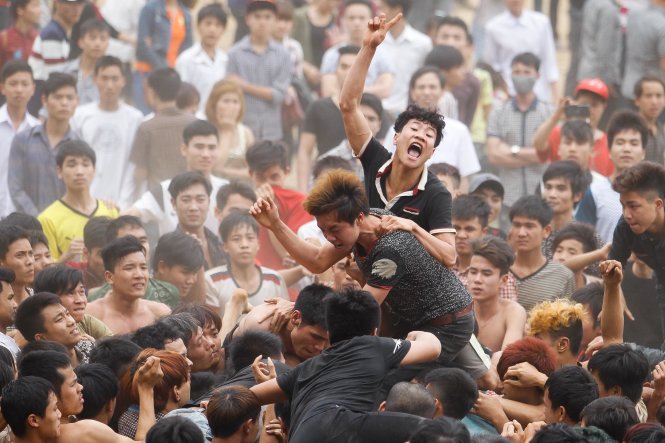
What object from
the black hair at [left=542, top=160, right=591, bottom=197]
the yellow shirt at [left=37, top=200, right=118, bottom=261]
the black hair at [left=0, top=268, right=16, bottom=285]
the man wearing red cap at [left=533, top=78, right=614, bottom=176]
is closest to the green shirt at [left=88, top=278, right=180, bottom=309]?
the yellow shirt at [left=37, top=200, right=118, bottom=261]

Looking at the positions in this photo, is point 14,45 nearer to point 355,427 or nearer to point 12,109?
point 12,109

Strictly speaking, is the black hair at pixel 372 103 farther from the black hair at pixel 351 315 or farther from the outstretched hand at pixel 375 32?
the black hair at pixel 351 315

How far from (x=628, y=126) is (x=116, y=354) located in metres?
5.82

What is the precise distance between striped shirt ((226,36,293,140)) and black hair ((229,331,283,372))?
641cm

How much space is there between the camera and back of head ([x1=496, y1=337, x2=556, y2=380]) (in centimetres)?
730

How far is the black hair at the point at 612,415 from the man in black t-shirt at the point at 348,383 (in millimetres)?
806

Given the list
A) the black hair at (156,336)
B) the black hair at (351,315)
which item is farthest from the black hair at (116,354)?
the black hair at (351,315)

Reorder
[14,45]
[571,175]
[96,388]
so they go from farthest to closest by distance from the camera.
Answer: [14,45], [571,175], [96,388]

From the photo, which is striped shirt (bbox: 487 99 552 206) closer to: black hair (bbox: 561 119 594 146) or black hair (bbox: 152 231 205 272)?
black hair (bbox: 561 119 594 146)

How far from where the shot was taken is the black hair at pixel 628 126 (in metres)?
11.5

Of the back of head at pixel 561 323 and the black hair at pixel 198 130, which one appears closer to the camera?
the back of head at pixel 561 323

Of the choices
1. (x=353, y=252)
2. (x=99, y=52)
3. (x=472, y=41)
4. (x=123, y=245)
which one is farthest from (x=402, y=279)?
(x=472, y=41)

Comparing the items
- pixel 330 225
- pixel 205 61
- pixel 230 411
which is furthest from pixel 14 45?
pixel 230 411

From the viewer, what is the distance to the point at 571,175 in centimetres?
1134
